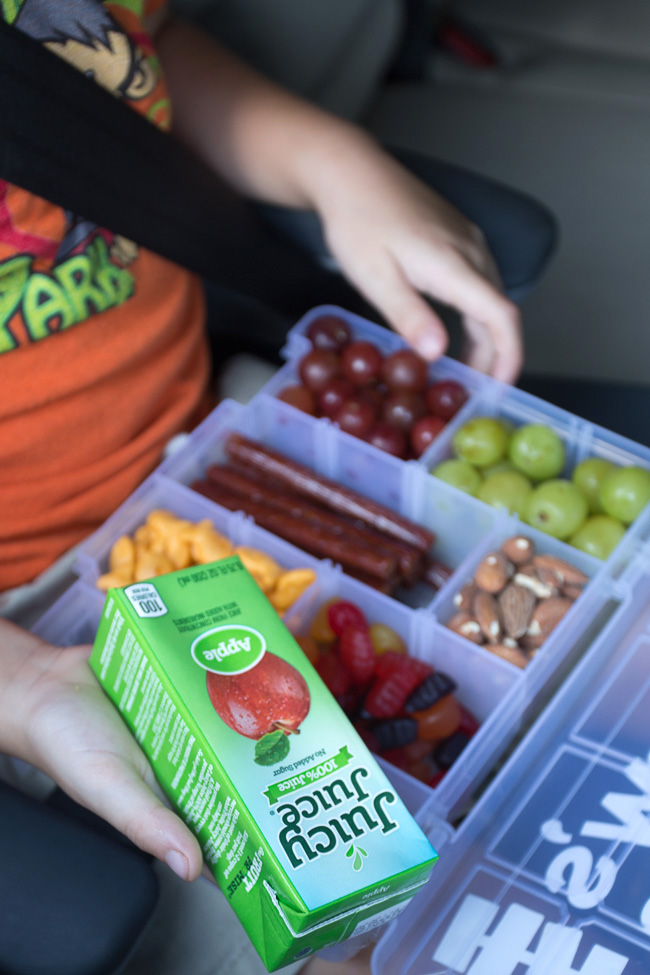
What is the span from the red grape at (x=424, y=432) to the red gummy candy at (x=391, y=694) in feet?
1.02

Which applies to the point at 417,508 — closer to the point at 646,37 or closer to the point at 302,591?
the point at 302,591

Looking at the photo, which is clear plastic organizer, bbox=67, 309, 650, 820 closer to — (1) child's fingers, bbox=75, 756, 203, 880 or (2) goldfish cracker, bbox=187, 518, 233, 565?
(2) goldfish cracker, bbox=187, 518, 233, 565

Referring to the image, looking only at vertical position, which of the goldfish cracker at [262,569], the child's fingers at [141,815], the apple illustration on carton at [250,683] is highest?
the apple illustration on carton at [250,683]

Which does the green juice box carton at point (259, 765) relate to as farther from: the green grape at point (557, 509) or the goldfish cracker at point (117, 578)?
the green grape at point (557, 509)

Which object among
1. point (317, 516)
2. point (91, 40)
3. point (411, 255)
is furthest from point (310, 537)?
point (91, 40)

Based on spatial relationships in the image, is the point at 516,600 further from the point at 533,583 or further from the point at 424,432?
A: the point at 424,432

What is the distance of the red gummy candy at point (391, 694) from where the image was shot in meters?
0.85

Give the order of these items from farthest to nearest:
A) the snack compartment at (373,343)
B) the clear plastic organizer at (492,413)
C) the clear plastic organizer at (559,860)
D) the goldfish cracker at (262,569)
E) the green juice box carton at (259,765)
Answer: the snack compartment at (373,343), the clear plastic organizer at (492,413), the goldfish cracker at (262,569), the clear plastic organizer at (559,860), the green juice box carton at (259,765)

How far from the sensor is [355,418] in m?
1.07

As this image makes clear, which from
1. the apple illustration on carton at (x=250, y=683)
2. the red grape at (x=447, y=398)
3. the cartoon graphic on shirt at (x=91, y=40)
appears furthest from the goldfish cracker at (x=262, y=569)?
the cartoon graphic on shirt at (x=91, y=40)

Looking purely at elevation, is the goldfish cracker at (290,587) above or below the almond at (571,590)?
below

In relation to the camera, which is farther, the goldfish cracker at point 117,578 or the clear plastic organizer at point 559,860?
the goldfish cracker at point 117,578

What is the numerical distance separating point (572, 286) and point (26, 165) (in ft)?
3.46

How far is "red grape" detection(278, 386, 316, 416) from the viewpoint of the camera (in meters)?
1.09
